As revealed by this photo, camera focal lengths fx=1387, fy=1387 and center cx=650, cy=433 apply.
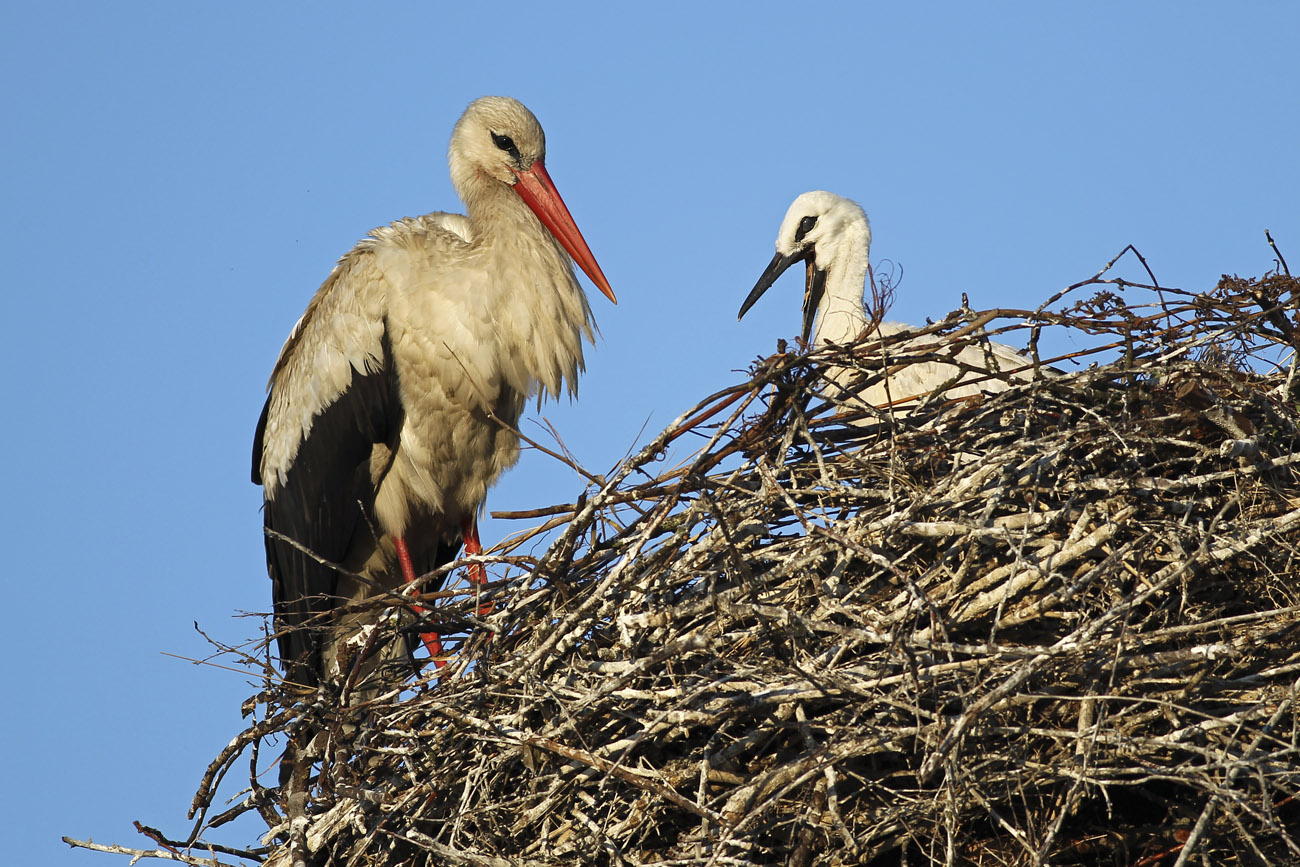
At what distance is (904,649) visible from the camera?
2.66 metres

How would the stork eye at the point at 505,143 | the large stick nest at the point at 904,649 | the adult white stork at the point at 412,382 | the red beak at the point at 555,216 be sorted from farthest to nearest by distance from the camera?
the stork eye at the point at 505,143
the red beak at the point at 555,216
the adult white stork at the point at 412,382
the large stick nest at the point at 904,649

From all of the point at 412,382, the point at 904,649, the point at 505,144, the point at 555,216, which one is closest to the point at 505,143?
the point at 505,144

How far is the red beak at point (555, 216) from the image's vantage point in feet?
15.8

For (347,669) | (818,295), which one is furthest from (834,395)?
(818,295)

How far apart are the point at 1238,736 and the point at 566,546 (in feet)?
4.91

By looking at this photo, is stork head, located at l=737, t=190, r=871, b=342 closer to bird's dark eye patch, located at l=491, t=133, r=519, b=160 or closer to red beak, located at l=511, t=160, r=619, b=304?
red beak, located at l=511, t=160, r=619, b=304

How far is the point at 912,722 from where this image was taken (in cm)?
286

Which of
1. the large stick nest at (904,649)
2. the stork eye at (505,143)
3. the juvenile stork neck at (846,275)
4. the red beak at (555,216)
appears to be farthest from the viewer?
the juvenile stork neck at (846,275)

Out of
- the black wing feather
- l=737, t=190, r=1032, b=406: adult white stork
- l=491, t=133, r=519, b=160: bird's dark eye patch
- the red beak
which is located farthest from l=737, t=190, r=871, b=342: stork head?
the black wing feather

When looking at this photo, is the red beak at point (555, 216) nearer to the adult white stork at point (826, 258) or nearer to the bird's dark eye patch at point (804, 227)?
the adult white stork at point (826, 258)

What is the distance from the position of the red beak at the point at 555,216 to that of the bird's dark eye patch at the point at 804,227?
0.87 metres

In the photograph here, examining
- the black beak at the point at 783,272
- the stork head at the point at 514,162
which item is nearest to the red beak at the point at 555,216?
the stork head at the point at 514,162

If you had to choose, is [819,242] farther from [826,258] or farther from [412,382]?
[412,382]

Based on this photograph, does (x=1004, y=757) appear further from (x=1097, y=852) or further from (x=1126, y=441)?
(x=1126, y=441)
